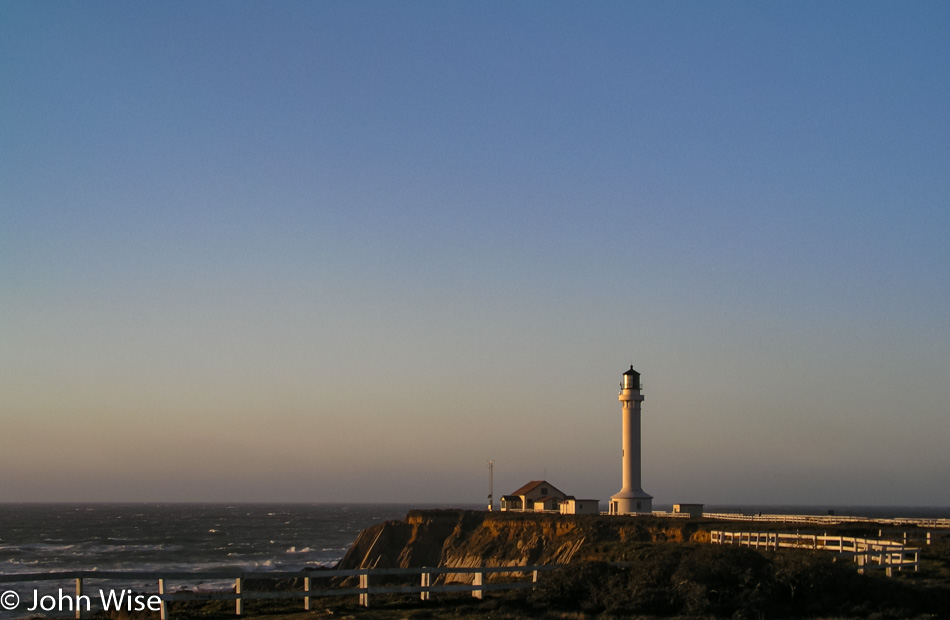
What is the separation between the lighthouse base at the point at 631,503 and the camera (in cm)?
5397

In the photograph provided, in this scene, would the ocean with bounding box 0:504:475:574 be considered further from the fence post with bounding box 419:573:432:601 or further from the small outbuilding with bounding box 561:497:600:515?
the fence post with bounding box 419:573:432:601

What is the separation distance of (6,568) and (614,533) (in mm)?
45448

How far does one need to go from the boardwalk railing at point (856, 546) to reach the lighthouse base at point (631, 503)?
2024 cm

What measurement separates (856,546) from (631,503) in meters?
28.1

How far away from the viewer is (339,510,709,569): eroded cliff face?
4219 cm

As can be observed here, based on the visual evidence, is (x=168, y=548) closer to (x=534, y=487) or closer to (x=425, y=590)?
(x=534, y=487)

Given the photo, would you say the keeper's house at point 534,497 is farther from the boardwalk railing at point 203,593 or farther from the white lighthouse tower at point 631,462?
the boardwalk railing at point 203,593

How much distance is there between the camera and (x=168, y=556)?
81.5m

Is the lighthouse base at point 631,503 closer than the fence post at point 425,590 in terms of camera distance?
No

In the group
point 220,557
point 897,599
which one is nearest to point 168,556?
point 220,557

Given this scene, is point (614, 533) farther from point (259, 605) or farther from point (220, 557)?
point (220, 557)

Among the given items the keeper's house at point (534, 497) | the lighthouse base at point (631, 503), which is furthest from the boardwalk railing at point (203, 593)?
the keeper's house at point (534, 497)

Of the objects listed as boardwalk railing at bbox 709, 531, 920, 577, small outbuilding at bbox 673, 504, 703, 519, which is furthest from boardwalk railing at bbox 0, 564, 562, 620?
small outbuilding at bbox 673, 504, 703, 519

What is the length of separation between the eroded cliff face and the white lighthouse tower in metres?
4.31
